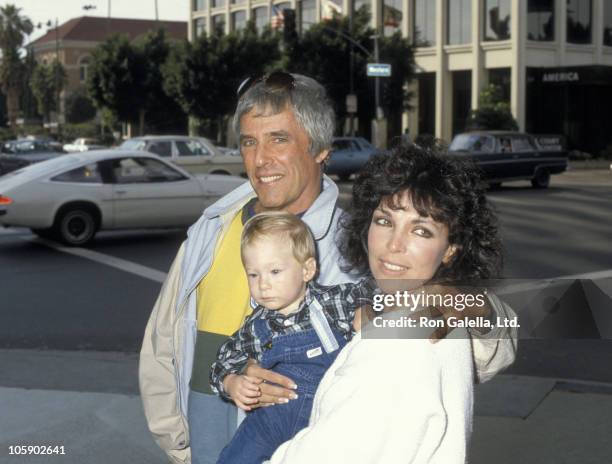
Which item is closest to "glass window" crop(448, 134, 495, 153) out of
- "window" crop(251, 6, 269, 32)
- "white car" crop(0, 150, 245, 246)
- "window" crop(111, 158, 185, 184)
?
"white car" crop(0, 150, 245, 246)

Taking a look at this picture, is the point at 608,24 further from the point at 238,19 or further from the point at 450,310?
the point at 450,310

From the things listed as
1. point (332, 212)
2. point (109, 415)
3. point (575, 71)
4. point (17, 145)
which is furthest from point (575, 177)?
point (332, 212)

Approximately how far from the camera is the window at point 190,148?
936 inches

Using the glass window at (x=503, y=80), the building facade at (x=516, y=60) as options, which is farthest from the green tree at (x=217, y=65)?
the glass window at (x=503, y=80)

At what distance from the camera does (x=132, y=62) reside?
57.8 meters

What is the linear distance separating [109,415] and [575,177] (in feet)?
98.5

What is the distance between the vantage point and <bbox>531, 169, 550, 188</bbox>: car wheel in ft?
89.2

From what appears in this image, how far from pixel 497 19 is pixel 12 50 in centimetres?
5709

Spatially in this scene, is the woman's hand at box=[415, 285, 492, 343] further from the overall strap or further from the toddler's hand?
the toddler's hand

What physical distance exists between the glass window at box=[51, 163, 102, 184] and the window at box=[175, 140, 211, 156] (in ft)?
28.7

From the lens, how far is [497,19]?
157 ft

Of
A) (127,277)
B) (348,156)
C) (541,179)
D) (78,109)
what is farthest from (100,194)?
(78,109)

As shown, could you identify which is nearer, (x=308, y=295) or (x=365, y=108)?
(x=308, y=295)

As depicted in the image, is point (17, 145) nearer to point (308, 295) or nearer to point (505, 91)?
point (505, 91)
